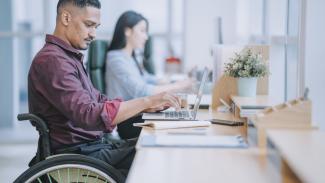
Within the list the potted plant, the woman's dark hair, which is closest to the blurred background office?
the potted plant

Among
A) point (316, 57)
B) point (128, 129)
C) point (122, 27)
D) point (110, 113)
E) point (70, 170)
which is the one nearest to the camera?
point (70, 170)

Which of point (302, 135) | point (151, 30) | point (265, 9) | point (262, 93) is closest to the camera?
point (302, 135)

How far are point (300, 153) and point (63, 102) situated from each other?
1.02 m

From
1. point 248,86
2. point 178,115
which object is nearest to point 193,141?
point 178,115

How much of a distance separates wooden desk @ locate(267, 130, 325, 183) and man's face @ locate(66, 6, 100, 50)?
102cm

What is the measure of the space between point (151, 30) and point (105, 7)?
59 cm

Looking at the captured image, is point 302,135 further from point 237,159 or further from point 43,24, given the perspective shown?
point 43,24

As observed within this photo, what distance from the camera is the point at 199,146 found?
75.3 inches

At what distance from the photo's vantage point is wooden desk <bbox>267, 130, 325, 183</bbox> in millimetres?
1260

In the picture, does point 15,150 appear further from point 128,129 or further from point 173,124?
point 173,124

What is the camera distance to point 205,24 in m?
5.34

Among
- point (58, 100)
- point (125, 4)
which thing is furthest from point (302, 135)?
point (125, 4)

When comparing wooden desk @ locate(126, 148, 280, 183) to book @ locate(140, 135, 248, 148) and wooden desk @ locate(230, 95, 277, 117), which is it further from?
wooden desk @ locate(230, 95, 277, 117)

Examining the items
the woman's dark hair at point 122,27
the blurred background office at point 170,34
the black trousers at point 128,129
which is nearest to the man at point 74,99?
the black trousers at point 128,129
